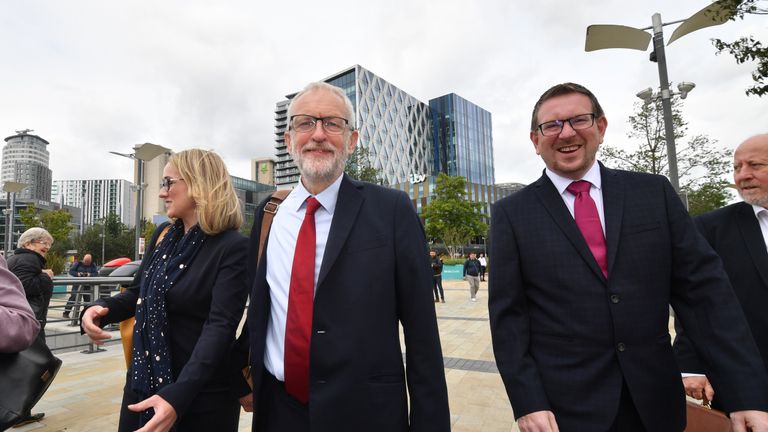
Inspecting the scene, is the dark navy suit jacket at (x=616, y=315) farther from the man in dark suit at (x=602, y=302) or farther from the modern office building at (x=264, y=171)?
the modern office building at (x=264, y=171)

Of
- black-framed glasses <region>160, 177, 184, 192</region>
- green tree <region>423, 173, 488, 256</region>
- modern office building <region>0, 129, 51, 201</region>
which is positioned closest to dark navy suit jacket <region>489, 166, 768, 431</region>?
black-framed glasses <region>160, 177, 184, 192</region>

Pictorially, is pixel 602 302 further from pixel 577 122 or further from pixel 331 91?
pixel 331 91

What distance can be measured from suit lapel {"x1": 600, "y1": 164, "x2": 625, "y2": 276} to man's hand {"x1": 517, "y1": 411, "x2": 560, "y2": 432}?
0.61 m

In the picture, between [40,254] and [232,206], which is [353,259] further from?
[40,254]

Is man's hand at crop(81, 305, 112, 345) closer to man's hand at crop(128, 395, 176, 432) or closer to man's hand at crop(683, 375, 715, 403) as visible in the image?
man's hand at crop(128, 395, 176, 432)

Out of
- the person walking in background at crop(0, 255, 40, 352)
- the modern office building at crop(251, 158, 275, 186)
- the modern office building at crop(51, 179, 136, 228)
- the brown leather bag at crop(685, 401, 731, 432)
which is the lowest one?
the brown leather bag at crop(685, 401, 731, 432)

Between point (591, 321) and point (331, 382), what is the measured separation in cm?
105

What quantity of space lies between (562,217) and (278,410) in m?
1.44

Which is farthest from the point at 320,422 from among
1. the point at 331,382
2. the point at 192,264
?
the point at 192,264

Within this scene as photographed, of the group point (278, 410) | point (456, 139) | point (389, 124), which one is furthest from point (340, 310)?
point (456, 139)

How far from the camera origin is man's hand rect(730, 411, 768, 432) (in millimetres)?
1375

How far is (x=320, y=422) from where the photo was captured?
1433mm

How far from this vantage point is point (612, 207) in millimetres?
1689

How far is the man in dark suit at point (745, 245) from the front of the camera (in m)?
2.04
